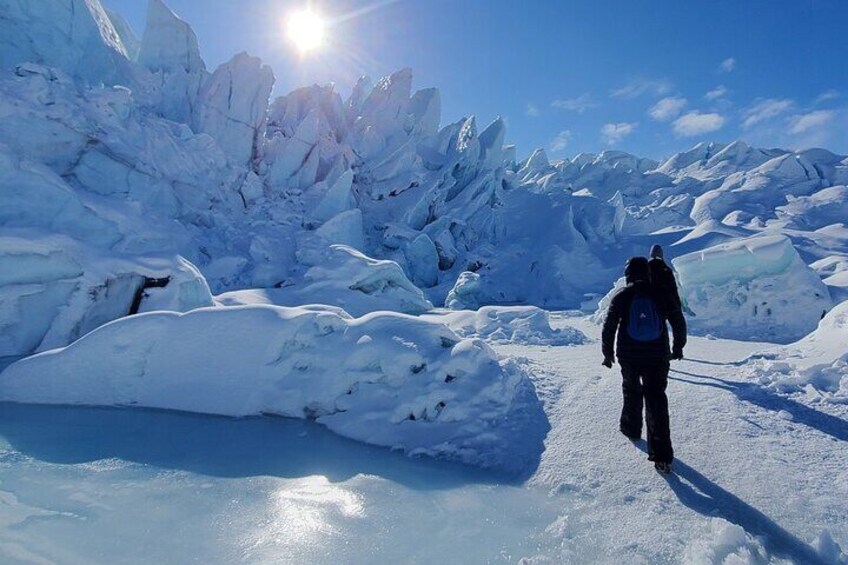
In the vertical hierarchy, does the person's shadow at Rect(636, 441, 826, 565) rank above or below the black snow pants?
below

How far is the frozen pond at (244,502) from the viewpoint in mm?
2414

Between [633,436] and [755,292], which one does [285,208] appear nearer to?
[755,292]

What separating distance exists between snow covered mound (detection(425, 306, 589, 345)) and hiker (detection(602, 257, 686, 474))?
4957mm

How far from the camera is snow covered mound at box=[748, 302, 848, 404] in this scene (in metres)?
4.17

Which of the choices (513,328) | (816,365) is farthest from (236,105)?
(816,365)

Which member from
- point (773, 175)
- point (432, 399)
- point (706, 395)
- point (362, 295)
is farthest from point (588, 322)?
point (773, 175)

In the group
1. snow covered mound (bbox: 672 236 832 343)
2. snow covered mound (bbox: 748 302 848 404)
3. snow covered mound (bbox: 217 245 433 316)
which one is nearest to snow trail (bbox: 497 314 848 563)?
snow covered mound (bbox: 748 302 848 404)

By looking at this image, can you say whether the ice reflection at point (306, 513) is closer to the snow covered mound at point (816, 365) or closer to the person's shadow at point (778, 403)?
the person's shadow at point (778, 403)

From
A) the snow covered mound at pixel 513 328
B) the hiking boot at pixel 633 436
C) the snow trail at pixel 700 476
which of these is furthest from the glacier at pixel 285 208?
the hiking boot at pixel 633 436

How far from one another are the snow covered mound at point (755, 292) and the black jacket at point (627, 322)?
7016mm

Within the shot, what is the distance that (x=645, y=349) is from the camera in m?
3.31

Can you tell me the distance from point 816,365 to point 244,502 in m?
5.19

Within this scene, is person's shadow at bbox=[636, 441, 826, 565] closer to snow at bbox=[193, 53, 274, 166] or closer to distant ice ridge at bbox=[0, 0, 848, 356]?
distant ice ridge at bbox=[0, 0, 848, 356]

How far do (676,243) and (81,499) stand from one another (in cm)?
2484
